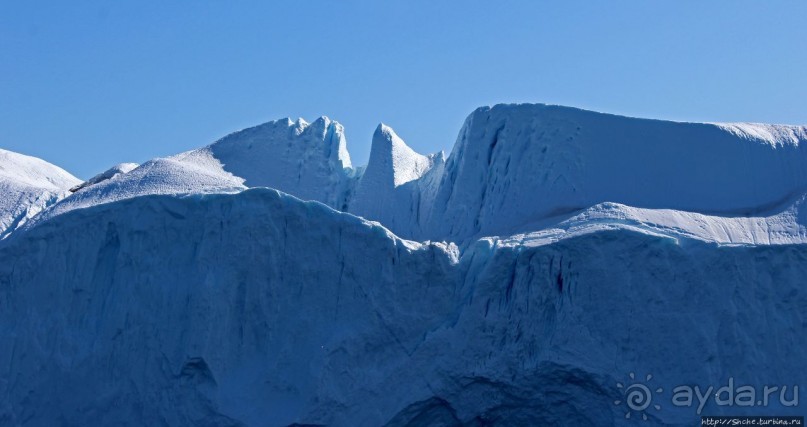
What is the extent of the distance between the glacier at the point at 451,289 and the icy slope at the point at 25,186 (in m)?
0.93

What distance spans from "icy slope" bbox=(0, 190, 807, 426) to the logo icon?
0.39 feet

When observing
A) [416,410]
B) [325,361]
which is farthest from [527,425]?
[325,361]

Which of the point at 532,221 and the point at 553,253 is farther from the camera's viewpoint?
the point at 532,221

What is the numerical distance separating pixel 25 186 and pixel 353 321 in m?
6.23

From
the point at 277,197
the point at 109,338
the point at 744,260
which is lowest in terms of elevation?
the point at 109,338

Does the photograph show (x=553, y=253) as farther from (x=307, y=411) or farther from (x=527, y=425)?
(x=307, y=411)

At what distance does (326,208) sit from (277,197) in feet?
2.04

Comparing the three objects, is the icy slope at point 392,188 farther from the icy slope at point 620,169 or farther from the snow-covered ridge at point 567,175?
the icy slope at point 620,169

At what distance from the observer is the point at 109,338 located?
41.4ft

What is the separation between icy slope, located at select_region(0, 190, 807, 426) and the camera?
38.5 ft

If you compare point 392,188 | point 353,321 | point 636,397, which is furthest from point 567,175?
point 353,321

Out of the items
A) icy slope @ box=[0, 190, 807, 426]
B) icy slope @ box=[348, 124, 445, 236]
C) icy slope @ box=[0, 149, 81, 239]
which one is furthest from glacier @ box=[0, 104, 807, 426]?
icy slope @ box=[0, 149, 81, 239]

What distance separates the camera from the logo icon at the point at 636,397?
11.5 meters

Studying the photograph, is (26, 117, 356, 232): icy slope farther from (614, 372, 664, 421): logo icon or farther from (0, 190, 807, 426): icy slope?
(614, 372, 664, 421): logo icon
